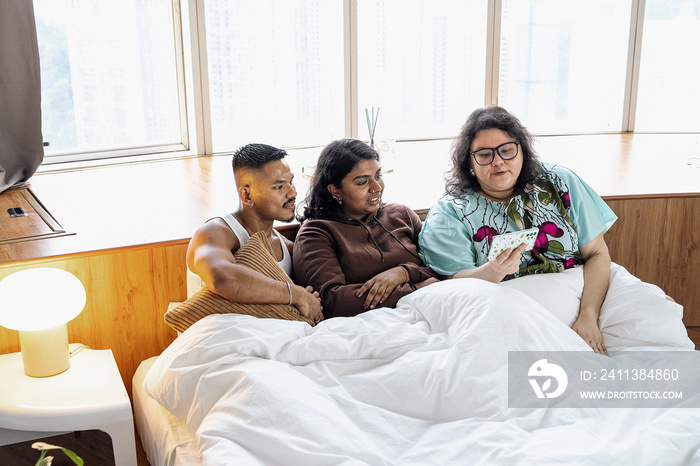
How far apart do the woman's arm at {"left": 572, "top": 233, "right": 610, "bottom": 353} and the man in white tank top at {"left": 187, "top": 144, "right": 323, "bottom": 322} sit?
76 cm

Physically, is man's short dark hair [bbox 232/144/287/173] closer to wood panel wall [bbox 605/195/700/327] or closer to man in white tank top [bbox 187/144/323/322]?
man in white tank top [bbox 187/144/323/322]

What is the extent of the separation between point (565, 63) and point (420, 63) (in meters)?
1.08

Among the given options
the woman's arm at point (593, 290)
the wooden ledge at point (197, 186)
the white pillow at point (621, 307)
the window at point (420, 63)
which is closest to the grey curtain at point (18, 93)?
the wooden ledge at point (197, 186)

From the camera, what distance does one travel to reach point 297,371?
160 cm

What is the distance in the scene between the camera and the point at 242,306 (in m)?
1.79

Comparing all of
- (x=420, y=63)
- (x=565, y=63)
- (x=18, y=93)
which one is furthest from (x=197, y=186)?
(x=565, y=63)

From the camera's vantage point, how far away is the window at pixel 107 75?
3717mm

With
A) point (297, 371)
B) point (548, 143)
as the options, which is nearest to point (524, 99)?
point (548, 143)

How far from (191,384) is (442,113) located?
3.58 meters

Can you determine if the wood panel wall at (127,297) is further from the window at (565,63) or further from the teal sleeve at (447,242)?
the window at (565,63)

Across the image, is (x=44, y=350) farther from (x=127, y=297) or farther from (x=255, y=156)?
(x=255, y=156)

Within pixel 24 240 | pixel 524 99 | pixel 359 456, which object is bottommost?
pixel 359 456

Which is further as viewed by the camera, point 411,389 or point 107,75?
point 107,75

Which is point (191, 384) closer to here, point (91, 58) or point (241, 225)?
point (241, 225)
